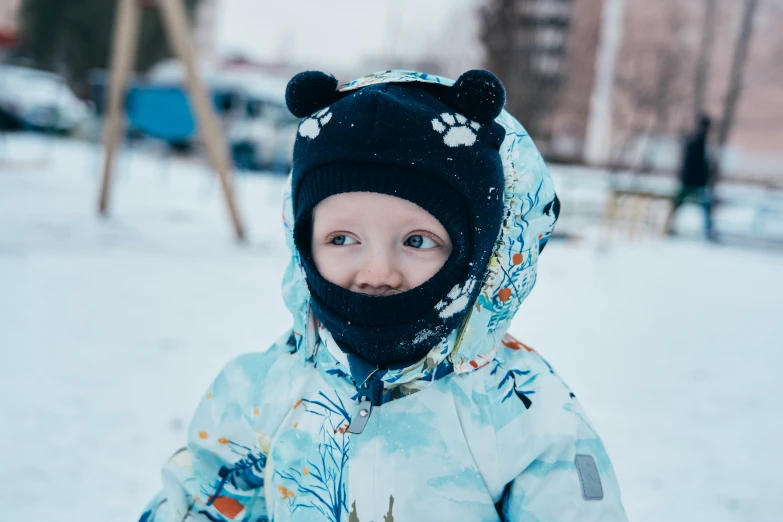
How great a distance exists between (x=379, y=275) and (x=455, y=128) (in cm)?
30

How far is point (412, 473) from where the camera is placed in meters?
1.17

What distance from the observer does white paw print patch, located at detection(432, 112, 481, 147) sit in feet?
3.92

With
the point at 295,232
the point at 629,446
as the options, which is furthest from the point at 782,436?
the point at 295,232

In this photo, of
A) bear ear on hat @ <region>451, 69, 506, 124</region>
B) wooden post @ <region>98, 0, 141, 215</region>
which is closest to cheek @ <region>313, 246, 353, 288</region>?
bear ear on hat @ <region>451, 69, 506, 124</region>

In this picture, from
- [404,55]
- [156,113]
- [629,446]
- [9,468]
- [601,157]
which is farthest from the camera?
[601,157]

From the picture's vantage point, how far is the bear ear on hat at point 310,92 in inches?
50.5

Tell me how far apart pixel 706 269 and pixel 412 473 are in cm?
689

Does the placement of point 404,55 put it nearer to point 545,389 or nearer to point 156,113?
point 156,113

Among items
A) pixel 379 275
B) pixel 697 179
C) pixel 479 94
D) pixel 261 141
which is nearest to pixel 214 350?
pixel 379 275

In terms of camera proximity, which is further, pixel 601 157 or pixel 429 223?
pixel 601 157

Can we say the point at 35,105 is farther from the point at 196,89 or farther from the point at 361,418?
the point at 361,418

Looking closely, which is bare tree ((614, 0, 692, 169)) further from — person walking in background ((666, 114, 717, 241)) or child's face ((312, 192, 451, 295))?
child's face ((312, 192, 451, 295))

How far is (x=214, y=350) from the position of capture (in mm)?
3291

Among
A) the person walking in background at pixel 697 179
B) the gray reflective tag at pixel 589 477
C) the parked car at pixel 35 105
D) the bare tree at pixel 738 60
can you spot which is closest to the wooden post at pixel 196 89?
the gray reflective tag at pixel 589 477
